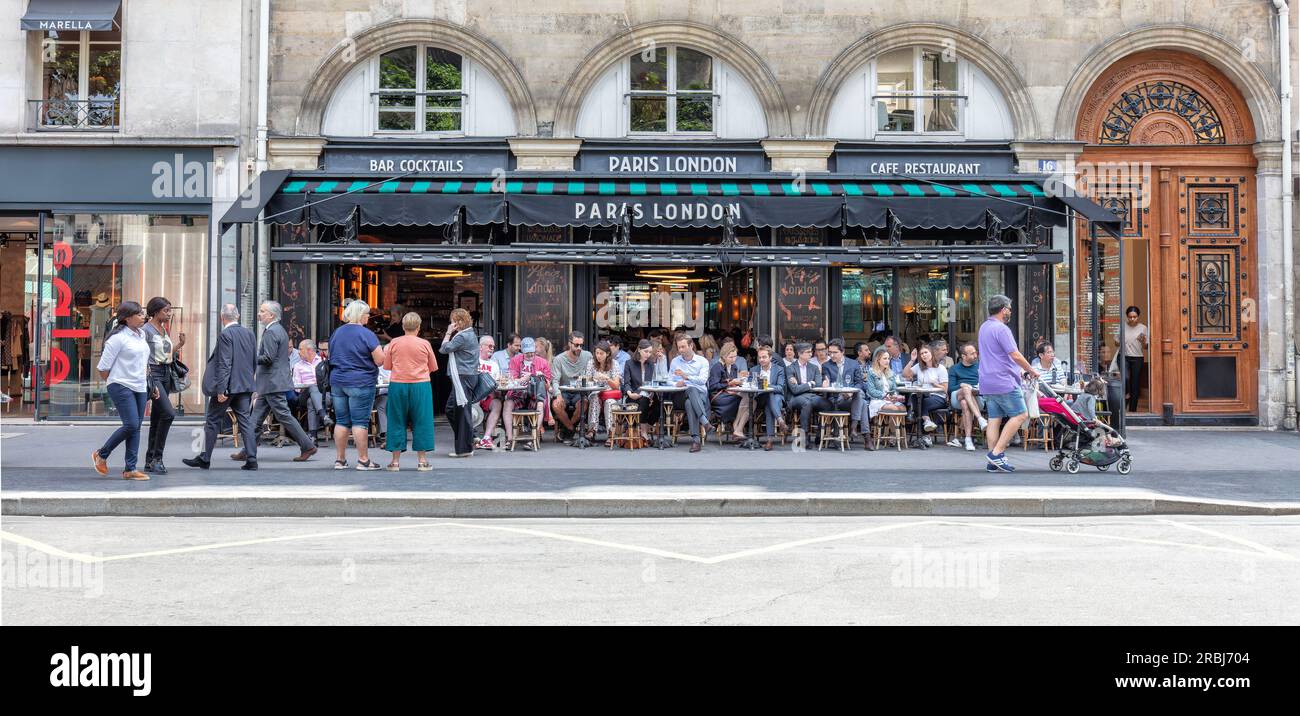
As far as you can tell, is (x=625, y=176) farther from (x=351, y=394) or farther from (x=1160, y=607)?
(x=1160, y=607)

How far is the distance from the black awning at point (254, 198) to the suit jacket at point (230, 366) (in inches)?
126

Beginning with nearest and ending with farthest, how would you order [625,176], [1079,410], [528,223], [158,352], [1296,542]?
1. [1296,542]
2. [158,352]
3. [1079,410]
4. [528,223]
5. [625,176]

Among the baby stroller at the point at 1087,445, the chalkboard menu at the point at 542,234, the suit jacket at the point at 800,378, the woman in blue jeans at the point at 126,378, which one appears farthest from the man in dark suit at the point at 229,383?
the baby stroller at the point at 1087,445

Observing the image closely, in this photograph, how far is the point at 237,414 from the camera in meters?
11.3

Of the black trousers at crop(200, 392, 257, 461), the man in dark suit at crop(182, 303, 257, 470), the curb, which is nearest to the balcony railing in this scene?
the man in dark suit at crop(182, 303, 257, 470)

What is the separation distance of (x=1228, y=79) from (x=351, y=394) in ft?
45.8

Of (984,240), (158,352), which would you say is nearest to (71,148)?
(158,352)

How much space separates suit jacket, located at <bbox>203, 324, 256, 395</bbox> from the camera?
1118 centimetres

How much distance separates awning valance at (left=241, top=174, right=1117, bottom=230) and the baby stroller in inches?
163

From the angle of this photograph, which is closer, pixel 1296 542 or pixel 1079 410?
pixel 1296 542

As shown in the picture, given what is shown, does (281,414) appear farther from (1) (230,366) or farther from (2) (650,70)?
(2) (650,70)

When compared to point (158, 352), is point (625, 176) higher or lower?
higher
